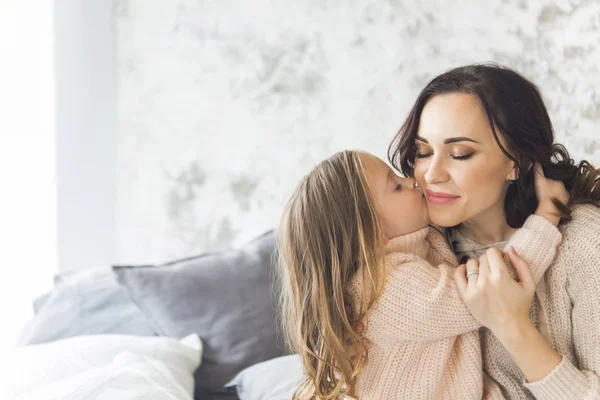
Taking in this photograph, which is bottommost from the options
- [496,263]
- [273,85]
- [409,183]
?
[496,263]

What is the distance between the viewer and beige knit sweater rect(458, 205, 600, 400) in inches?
53.4

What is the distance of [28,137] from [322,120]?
3.82 feet

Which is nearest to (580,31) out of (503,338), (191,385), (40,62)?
(503,338)

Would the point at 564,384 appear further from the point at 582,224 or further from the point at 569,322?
the point at 582,224

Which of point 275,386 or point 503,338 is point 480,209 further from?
point 275,386

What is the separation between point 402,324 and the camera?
1.39m

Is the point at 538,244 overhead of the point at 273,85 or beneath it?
beneath

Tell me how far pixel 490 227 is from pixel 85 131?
1.91 metres

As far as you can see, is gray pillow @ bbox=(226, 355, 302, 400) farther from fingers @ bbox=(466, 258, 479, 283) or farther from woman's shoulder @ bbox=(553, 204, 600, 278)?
woman's shoulder @ bbox=(553, 204, 600, 278)

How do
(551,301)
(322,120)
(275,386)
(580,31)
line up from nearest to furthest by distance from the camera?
(551,301)
(275,386)
(580,31)
(322,120)

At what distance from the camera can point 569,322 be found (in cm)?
145

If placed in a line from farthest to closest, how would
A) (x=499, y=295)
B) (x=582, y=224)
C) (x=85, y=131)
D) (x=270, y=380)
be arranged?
(x=85, y=131)
(x=270, y=380)
(x=582, y=224)
(x=499, y=295)

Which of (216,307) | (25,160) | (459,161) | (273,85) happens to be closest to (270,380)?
(216,307)

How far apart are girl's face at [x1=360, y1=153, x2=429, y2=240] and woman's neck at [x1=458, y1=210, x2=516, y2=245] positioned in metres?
0.16
